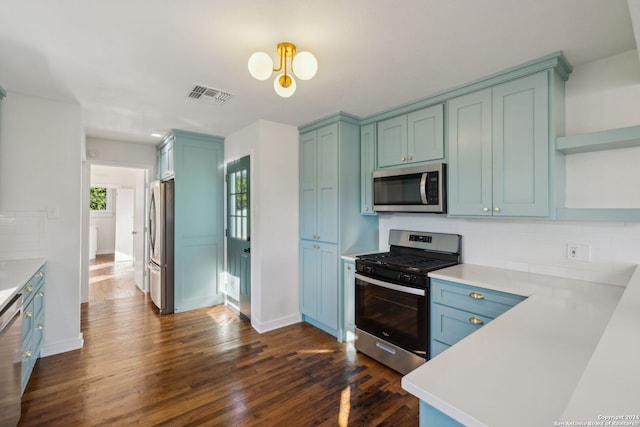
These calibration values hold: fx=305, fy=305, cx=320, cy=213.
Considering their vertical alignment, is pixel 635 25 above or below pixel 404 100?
below

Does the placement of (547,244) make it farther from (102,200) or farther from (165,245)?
(102,200)

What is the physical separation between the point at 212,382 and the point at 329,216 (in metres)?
1.77

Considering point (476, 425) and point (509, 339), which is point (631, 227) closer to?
point (509, 339)

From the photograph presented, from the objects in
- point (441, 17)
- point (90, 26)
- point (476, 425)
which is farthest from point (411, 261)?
point (90, 26)

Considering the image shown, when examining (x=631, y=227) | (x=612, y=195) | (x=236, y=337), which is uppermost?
(x=612, y=195)

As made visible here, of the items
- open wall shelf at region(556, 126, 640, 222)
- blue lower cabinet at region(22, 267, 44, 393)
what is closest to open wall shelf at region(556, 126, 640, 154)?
open wall shelf at region(556, 126, 640, 222)

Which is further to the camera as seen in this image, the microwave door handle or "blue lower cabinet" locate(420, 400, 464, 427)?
the microwave door handle

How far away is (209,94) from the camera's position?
103 inches

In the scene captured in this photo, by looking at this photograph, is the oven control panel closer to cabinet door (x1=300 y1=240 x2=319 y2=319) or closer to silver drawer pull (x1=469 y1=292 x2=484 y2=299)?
silver drawer pull (x1=469 y1=292 x2=484 y2=299)

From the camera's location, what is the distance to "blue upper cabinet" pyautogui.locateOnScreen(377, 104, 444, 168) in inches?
101

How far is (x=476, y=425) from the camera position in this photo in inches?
26.1

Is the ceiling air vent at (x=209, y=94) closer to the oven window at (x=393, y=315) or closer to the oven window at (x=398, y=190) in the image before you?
the oven window at (x=398, y=190)

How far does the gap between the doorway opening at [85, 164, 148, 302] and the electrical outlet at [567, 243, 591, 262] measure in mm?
5239

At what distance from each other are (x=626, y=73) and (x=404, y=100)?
1431mm
